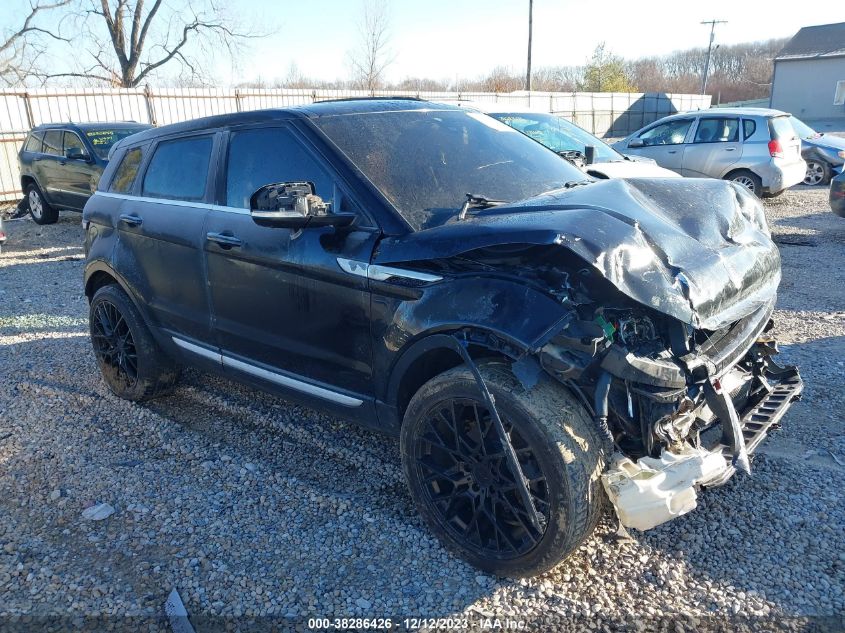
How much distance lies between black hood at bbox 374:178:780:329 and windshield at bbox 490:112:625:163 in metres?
5.74

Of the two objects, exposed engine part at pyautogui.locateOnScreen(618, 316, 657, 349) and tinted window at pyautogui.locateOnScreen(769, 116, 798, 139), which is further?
tinted window at pyautogui.locateOnScreen(769, 116, 798, 139)

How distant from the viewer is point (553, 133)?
9086mm

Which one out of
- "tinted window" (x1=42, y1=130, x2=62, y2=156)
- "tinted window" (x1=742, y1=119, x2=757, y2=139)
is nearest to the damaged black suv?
"tinted window" (x1=742, y1=119, x2=757, y2=139)

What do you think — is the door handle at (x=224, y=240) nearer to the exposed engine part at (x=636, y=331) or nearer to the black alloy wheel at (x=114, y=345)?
the black alloy wheel at (x=114, y=345)

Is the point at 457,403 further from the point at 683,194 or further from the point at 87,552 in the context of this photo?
the point at 87,552

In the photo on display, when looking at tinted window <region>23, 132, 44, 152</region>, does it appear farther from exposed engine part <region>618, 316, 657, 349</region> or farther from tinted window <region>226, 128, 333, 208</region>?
exposed engine part <region>618, 316, 657, 349</region>

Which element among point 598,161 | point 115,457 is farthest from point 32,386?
point 598,161

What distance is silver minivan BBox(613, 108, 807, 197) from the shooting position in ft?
36.6

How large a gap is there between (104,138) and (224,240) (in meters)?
9.52

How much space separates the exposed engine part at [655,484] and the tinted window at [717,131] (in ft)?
34.5

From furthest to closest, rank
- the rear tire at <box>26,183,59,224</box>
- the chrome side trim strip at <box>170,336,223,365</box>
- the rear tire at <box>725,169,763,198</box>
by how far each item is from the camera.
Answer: the rear tire at <box>26,183,59,224</box>
the rear tire at <box>725,169,763,198</box>
the chrome side trim strip at <box>170,336,223,365</box>

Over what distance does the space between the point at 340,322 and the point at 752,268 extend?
6.17 ft

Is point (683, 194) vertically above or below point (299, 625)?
above

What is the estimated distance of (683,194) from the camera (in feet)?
10.7
